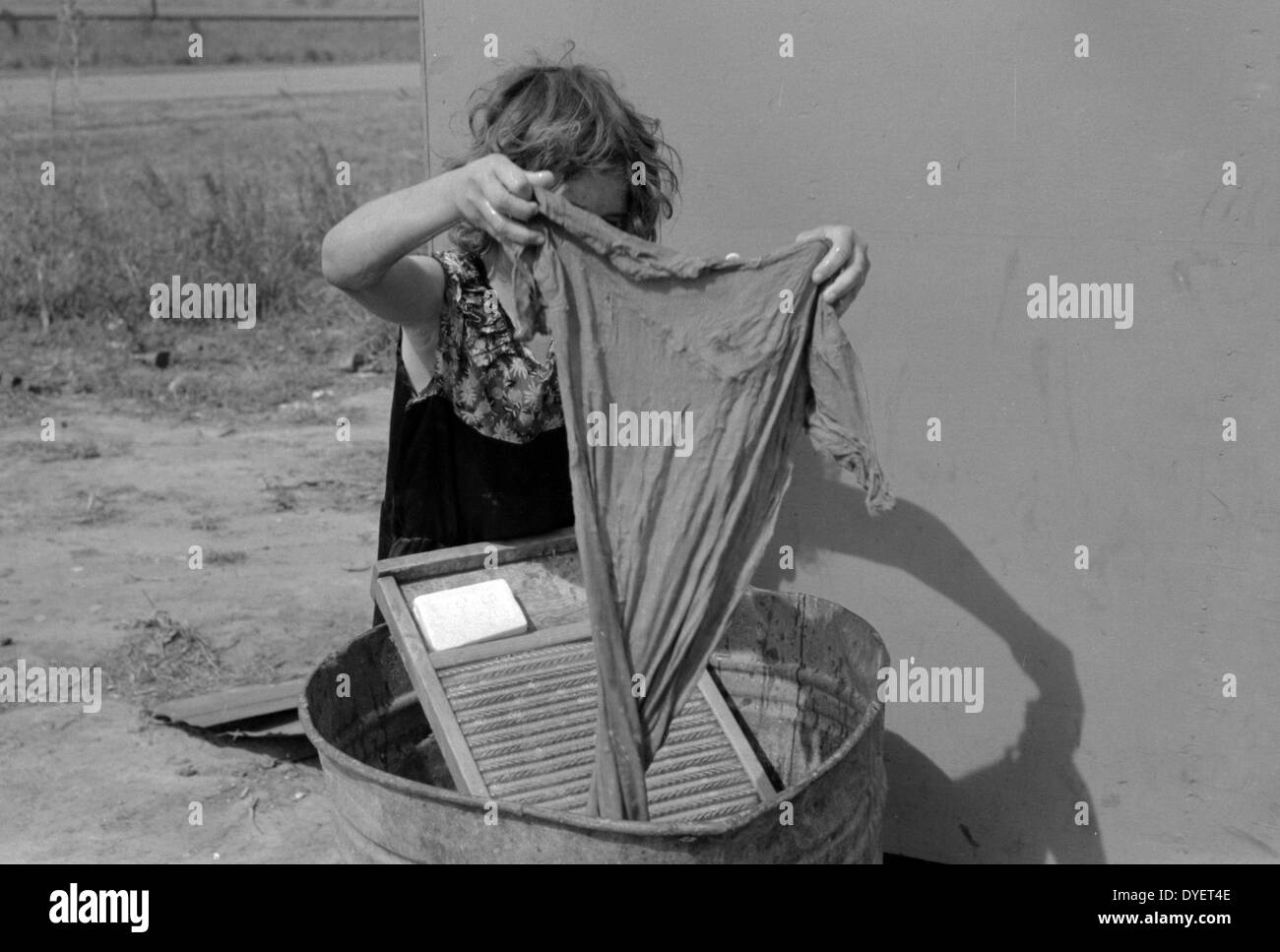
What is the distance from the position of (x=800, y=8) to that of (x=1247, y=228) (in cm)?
112

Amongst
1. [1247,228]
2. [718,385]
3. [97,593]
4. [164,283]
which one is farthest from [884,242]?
[164,283]

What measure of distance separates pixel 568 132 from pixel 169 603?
3.21m

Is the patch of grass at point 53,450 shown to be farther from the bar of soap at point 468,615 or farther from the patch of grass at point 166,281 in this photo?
the bar of soap at point 468,615

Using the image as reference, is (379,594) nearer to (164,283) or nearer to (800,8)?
(800,8)

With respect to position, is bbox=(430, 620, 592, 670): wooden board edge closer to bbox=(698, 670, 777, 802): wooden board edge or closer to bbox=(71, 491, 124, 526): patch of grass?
bbox=(698, 670, 777, 802): wooden board edge

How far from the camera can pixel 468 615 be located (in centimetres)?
282

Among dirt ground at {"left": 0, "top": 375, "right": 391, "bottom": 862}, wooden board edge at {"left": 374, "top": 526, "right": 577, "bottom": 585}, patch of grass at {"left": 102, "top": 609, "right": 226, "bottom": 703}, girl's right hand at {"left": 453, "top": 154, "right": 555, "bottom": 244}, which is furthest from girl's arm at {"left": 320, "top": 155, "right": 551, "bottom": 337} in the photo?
patch of grass at {"left": 102, "top": 609, "right": 226, "bottom": 703}

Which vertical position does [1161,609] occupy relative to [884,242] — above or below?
below

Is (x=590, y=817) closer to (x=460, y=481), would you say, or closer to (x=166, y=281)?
(x=460, y=481)

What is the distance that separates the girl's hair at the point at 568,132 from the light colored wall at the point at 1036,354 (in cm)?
53

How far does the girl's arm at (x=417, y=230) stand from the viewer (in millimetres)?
2391

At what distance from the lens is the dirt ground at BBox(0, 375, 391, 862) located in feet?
12.9
